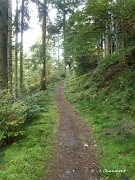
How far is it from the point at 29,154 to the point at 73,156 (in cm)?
118

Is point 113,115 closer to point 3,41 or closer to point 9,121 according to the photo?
point 9,121

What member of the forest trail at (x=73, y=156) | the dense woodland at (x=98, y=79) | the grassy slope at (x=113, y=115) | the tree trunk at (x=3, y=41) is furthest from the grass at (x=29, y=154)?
the tree trunk at (x=3, y=41)

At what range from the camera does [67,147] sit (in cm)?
554

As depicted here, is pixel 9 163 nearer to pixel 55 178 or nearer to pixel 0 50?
pixel 55 178

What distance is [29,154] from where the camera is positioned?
4.84 metres

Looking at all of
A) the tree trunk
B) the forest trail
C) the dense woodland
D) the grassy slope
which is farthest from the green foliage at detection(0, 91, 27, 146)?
the grassy slope

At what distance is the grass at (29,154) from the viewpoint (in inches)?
161

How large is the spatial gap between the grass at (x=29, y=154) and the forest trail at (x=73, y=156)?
0.22m

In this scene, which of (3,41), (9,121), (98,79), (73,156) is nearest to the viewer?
(73,156)

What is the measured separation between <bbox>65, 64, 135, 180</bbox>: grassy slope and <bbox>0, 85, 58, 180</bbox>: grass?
4.95 ft

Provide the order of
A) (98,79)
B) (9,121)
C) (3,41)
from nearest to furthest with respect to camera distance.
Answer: (9,121) → (3,41) → (98,79)

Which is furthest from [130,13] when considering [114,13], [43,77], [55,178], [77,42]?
[43,77]

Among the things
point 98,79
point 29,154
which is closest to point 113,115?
point 29,154

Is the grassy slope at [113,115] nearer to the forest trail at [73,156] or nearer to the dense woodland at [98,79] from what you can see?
the dense woodland at [98,79]
